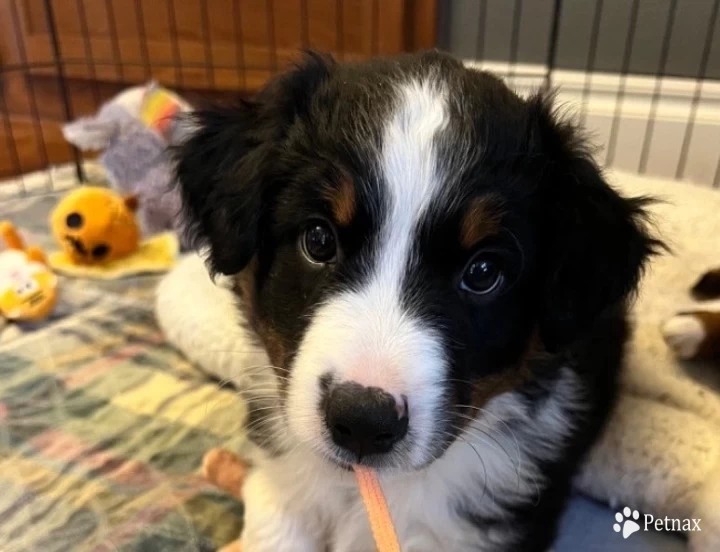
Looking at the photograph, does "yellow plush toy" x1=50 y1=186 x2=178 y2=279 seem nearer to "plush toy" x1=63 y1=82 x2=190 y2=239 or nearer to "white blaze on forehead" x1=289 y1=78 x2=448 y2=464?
"plush toy" x1=63 y1=82 x2=190 y2=239

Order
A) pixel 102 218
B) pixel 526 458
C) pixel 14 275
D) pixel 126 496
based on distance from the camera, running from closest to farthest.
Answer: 1. pixel 526 458
2. pixel 126 496
3. pixel 14 275
4. pixel 102 218

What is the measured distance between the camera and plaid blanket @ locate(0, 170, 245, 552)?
166 cm

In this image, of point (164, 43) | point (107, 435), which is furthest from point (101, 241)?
point (164, 43)

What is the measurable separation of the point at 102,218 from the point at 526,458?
1818 millimetres

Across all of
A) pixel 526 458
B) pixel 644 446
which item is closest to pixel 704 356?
pixel 644 446

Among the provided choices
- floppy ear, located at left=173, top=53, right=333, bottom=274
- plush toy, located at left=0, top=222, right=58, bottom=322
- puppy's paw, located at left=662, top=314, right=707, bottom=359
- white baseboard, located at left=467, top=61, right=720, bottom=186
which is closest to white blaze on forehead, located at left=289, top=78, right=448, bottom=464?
floppy ear, located at left=173, top=53, right=333, bottom=274

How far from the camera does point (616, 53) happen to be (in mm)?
3688

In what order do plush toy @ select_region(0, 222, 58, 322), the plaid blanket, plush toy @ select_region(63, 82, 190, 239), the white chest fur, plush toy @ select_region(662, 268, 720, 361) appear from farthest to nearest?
Answer: plush toy @ select_region(63, 82, 190, 239)
plush toy @ select_region(0, 222, 58, 322)
plush toy @ select_region(662, 268, 720, 361)
the plaid blanket
the white chest fur

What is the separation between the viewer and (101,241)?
2756mm

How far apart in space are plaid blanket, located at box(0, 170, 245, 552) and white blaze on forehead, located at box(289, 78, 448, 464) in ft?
2.18

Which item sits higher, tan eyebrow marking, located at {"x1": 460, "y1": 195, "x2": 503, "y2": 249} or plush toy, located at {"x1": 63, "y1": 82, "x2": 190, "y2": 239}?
tan eyebrow marking, located at {"x1": 460, "y1": 195, "x2": 503, "y2": 249}

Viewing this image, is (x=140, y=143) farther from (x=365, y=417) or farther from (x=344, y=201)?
(x=365, y=417)

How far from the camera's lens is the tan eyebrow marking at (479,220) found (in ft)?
3.93

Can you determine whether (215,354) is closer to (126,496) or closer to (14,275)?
A: (126,496)
